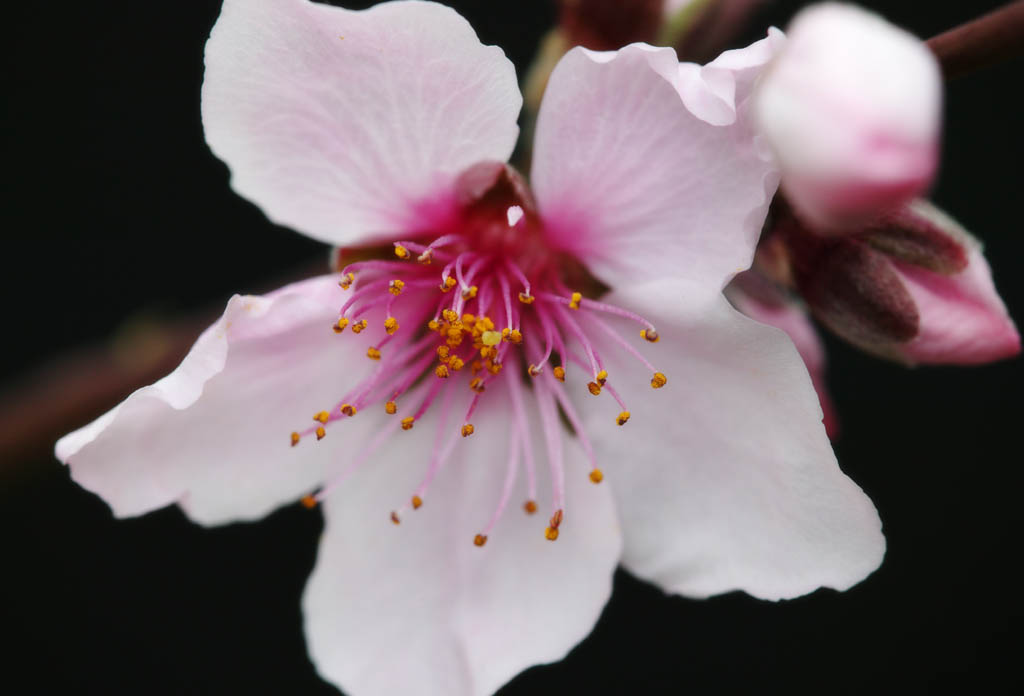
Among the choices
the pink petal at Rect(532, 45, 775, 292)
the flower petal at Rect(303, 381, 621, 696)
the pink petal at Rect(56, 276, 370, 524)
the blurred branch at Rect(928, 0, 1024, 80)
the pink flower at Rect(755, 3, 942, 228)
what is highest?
the pink flower at Rect(755, 3, 942, 228)

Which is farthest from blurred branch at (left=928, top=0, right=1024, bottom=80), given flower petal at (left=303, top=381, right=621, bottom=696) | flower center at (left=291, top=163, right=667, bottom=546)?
flower petal at (left=303, top=381, right=621, bottom=696)

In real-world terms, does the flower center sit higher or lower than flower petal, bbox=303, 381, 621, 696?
higher

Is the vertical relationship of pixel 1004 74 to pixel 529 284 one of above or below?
below

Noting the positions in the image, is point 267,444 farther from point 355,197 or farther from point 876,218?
point 876,218

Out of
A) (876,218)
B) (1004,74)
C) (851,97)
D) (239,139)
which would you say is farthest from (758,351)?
(1004,74)

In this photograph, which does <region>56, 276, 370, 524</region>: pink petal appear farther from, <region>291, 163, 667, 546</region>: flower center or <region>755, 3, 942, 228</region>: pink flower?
<region>755, 3, 942, 228</region>: pink flower

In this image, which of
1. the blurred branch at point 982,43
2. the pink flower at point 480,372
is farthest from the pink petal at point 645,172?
the blurred branch at point 982,43
